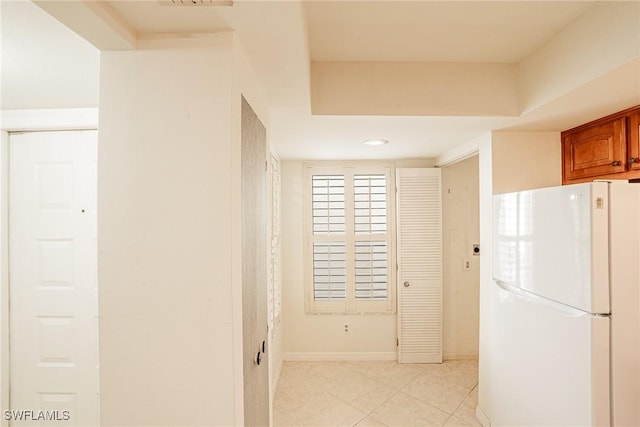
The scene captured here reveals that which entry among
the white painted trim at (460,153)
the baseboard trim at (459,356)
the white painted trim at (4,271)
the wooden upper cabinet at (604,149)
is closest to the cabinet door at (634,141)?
the wooden upper cabinet at (604,149)

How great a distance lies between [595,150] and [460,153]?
96 cm

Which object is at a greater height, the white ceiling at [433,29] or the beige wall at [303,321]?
the white ceiling at [433,29]

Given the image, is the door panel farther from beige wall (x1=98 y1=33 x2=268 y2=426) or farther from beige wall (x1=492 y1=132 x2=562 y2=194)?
beige wall (x1=492 y1=132 x2=562 y2=194)

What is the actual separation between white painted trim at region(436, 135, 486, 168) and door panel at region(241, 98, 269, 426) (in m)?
1.76

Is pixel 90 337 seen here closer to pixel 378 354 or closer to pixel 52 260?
pixel 52 260

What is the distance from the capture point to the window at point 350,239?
3375mm

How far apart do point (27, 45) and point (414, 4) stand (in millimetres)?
1522

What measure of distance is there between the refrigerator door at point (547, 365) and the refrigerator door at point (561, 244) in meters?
0.09

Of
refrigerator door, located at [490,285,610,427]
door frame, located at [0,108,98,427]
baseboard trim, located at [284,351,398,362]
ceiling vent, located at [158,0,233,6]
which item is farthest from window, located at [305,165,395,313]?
ceiling vent, located at [158,0,233,6]

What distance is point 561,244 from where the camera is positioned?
1465 mm

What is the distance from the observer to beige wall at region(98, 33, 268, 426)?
103 centimetres

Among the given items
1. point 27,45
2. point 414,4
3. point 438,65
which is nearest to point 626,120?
point 438,65

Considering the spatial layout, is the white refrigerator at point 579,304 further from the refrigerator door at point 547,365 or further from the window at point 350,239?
the window at point 350,239

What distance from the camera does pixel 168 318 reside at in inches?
40.4
